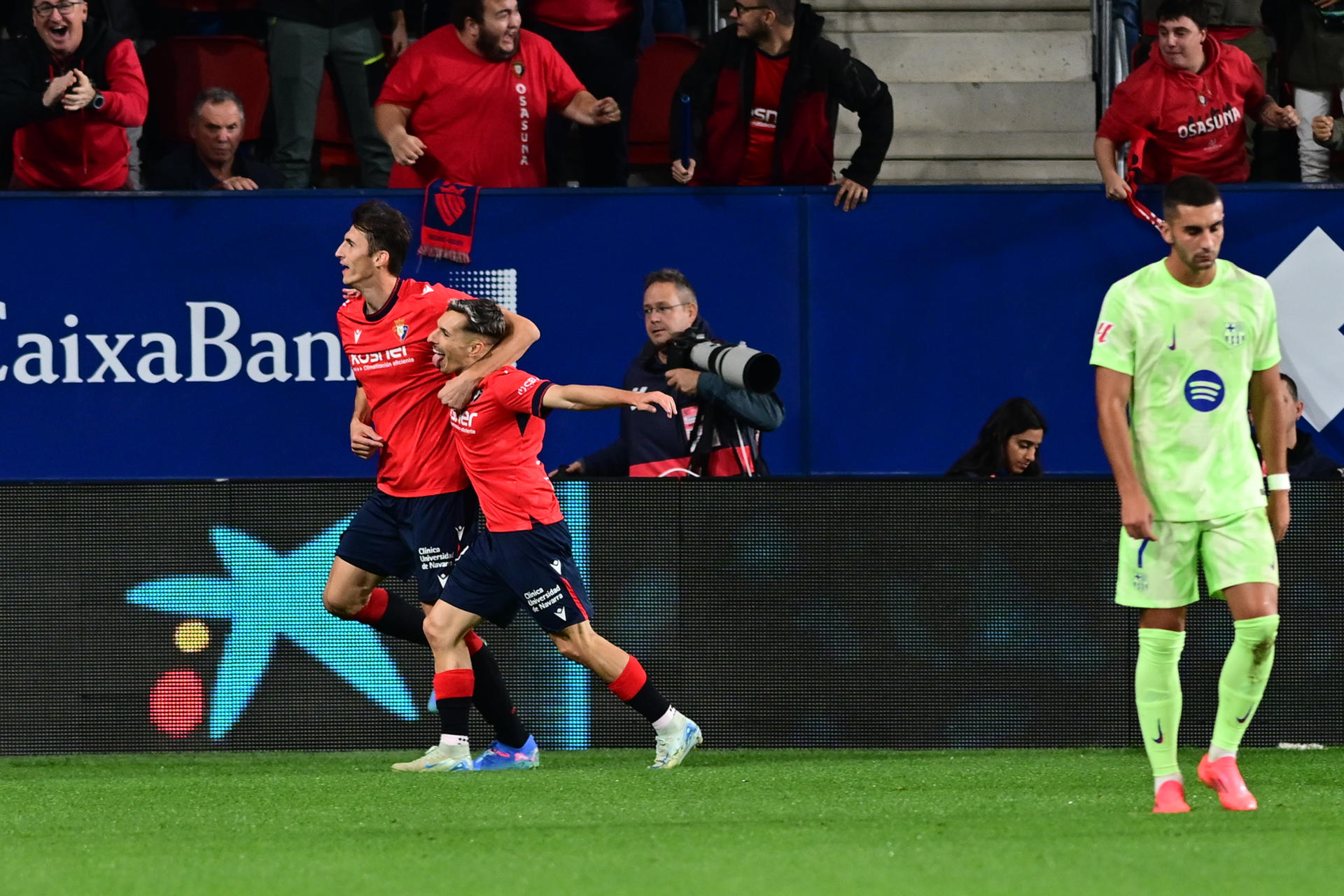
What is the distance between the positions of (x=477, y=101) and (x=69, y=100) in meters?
1.91

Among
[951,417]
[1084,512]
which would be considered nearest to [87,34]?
[951,417]

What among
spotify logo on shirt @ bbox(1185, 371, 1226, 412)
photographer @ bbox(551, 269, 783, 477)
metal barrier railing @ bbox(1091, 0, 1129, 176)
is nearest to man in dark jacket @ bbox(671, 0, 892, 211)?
photographer @ bbox(551, 269, 783, 477)

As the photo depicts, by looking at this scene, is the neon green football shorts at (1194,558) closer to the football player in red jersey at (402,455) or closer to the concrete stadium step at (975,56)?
the football player in red jersey at (402,455)

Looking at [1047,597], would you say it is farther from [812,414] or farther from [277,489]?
[277,489]

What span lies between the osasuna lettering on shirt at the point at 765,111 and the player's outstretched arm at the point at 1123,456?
3877 millimetres

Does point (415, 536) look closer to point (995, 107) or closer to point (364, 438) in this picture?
point (364, 438)

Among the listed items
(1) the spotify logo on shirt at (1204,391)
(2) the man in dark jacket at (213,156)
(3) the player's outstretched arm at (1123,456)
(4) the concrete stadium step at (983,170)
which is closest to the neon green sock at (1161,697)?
(3) the player's outstretched arm at (1123,456)

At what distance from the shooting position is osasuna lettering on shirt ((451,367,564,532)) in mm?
7293

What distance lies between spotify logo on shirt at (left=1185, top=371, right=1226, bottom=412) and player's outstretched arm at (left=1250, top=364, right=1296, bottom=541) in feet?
0.52

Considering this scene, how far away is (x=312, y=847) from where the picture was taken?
18.0ft

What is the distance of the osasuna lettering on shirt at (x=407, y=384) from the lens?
7.68m

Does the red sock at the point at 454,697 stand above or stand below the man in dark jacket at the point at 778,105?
below

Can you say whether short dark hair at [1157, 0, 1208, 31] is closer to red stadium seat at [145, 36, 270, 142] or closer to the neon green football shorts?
the neon green football shorts

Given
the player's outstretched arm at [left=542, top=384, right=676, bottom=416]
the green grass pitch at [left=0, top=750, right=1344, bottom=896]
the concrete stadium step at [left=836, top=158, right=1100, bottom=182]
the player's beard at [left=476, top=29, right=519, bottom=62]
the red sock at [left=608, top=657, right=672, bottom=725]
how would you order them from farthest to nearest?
the concrete stadium step at [left=836, top=158, right=1100, bottom=182], the player's beard at [left=476, top=29, right=519, bottom=62], the red sock at [left=608, top=657, right=672, bottom=725], the player's outstretched arm at [left=542, top=384, right=676, bottom=416], the green grass pitch at [left=0, top=750, right=1344, bottom=896]
